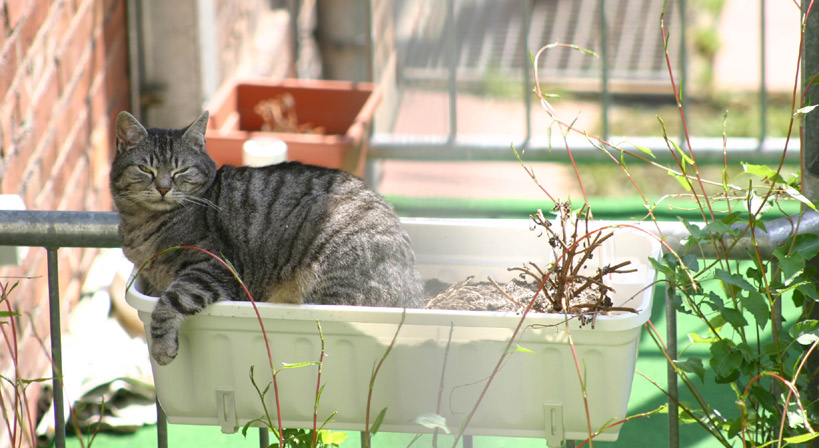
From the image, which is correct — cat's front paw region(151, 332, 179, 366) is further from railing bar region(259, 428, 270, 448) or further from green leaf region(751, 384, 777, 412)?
green leaf region(751, 384, 777, 412)

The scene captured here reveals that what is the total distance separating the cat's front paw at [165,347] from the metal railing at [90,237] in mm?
177

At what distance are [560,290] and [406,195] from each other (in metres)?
1.03

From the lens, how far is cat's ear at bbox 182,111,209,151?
5.16ft

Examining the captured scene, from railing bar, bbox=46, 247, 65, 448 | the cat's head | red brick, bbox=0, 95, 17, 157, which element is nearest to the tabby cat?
the cat's head

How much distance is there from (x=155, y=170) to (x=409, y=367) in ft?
2.17

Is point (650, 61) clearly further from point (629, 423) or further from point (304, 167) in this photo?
point (304, 167)

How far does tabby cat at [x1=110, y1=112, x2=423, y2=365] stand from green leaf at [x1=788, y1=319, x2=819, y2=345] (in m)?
0.49

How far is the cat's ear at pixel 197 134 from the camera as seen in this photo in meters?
1.57

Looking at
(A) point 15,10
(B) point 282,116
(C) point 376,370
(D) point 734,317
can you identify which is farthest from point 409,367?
(B) point 282,116

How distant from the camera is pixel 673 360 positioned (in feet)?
4.10

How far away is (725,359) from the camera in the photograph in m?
1.16

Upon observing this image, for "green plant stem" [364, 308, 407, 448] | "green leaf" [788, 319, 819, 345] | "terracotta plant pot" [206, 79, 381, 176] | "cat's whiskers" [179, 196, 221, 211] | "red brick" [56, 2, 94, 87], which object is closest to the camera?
"green plant stem" [364, 308, 407, 448]

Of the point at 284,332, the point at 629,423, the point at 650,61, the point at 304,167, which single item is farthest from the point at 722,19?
the point at 284,332

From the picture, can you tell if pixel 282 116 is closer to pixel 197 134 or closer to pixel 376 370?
pixel 197 134
